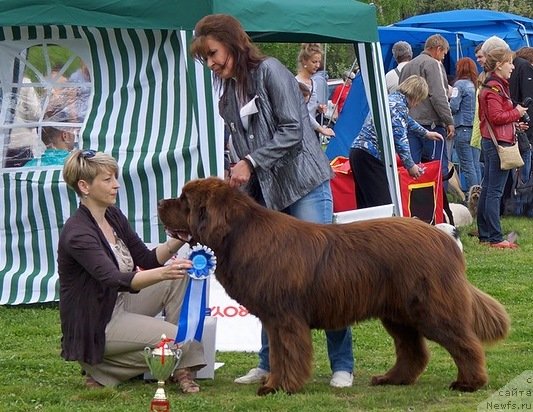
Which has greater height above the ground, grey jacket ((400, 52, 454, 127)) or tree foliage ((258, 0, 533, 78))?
tree foliage ((258, 0, 533, 78))

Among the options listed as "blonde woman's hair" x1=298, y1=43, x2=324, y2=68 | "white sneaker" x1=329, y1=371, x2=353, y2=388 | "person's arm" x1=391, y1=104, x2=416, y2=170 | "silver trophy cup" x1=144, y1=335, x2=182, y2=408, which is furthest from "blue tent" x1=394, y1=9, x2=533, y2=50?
"silver trophy cup" x1=144, y1=335, x2=182, y2=408

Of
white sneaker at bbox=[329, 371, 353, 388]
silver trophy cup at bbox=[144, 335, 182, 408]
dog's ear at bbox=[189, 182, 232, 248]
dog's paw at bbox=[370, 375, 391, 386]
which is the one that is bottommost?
dog's paw at bbox=[370, 375, 391, 386]

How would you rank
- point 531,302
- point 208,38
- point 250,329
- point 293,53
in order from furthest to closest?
point 293,53 → point 531,302 → point 250,329 → point 208,38

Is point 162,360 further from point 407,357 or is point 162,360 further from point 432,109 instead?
point 432,109

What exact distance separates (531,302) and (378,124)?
2.32m

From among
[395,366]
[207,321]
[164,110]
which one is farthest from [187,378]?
[164,110]

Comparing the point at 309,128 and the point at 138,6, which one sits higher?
the point at 138,6

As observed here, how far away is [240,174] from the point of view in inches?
205

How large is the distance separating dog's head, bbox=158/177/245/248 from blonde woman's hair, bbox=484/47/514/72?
5.47m

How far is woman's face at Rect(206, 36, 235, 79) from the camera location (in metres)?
5.19

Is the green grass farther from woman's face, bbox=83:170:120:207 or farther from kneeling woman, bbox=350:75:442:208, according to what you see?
kneeling woman, bbox=350:75:442:208

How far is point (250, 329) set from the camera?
21.7 feet

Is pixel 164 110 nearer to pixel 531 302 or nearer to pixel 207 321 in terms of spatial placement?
pixel 207 321

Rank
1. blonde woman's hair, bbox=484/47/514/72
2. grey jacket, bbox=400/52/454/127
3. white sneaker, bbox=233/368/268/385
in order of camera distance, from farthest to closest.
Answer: grey jacket, bbox=400/52/454/127 < blonde woman's hair, bbox=484/47/514/72 < white sneaker, bbox=233/368/268/385
